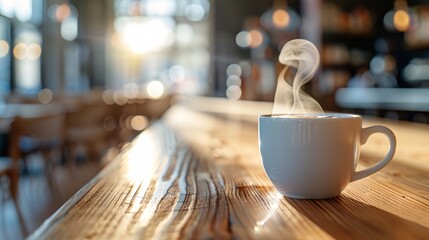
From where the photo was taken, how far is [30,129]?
7.02 feet

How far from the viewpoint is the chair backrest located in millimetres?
2051

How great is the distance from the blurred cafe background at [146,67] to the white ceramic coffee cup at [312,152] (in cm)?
187

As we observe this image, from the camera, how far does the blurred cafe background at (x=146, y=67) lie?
3324mm

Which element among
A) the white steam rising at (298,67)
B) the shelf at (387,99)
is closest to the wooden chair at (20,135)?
the white steam rising at (298,67)

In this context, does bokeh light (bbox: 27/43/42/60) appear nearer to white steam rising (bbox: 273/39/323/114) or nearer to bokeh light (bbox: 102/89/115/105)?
bokeh light (bbox: 102/89/115/105)

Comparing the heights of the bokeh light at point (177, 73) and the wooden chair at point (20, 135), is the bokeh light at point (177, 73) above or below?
above

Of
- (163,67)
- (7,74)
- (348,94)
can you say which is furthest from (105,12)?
(348,94)

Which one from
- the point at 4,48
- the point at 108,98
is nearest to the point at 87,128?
the point at 108,98

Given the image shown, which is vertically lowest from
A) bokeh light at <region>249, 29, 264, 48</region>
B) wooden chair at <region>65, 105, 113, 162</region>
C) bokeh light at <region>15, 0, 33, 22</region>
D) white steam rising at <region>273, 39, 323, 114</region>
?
wooden chair at <region>65, 105, 113, 162</region>

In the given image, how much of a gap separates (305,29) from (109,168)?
5.75m

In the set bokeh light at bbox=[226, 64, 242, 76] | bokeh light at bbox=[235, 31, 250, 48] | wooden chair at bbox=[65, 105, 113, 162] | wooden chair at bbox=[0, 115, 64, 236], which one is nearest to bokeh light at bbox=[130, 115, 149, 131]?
wooden chair at bbox=[65, 105, 113, 162]

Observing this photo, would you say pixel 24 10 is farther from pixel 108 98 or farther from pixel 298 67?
pixel 298 67

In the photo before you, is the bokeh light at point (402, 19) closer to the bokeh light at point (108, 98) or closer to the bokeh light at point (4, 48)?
the bokeh light at point (108, 98)

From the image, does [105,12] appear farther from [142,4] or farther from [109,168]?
[109,168]
